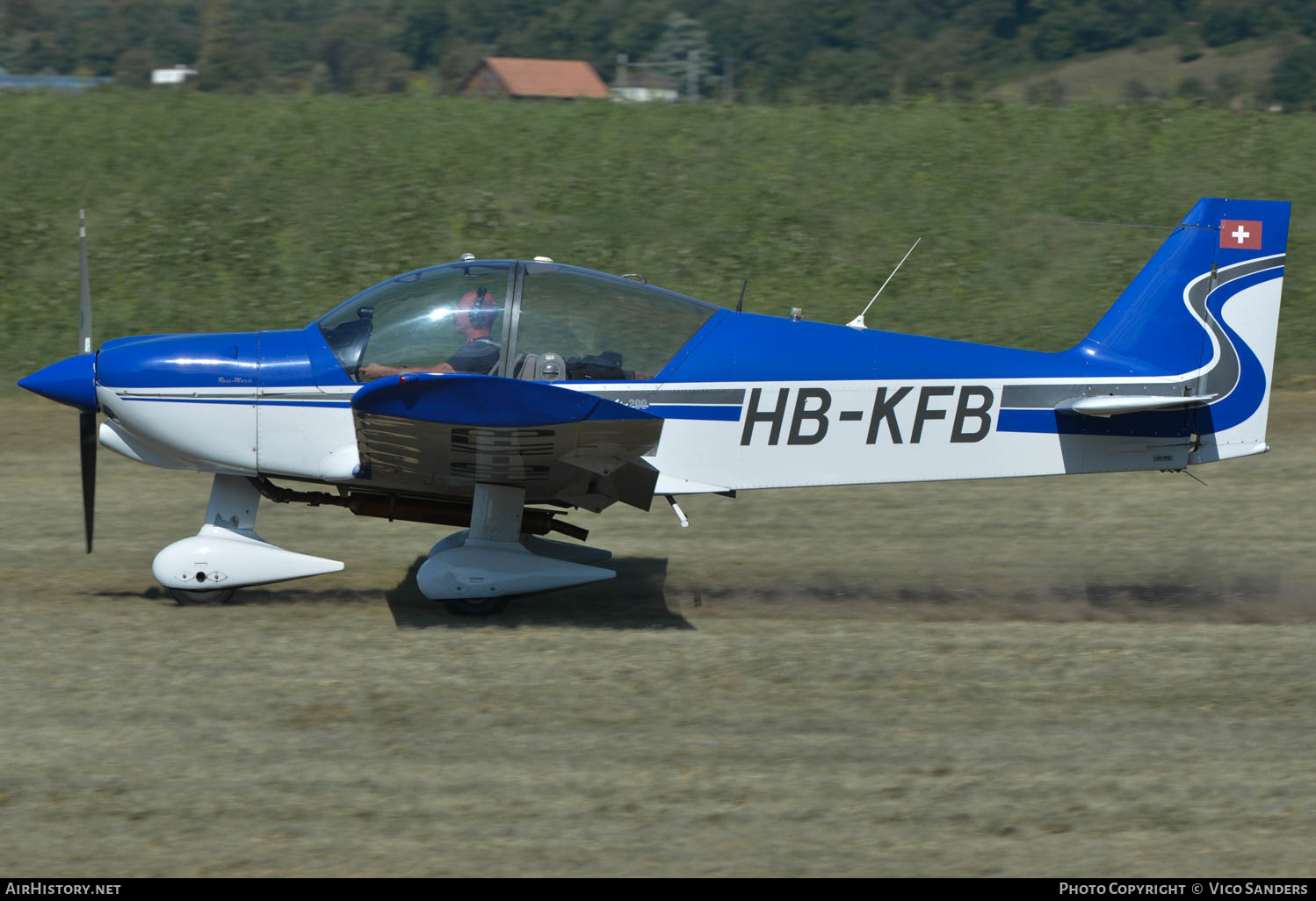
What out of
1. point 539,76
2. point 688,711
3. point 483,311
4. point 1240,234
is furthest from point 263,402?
point 539,76

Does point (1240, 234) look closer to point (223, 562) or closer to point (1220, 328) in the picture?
point (1220, 328)

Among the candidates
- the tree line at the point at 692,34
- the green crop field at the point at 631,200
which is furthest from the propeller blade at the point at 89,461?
the tree line at the point at 692,34

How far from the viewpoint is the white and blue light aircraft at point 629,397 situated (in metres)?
6.79

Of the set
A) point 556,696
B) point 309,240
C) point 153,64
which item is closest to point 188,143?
point 309,240

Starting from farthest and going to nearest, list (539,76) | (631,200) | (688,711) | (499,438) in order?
(539,76)
(631,200)
(499,438)
(688,711)

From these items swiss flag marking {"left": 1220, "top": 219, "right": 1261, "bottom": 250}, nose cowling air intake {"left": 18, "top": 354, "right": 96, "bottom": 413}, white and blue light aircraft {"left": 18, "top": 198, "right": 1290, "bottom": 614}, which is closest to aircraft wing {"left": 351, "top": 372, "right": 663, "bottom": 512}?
white and blue light aircraft {"left": 18, "top": 198, "right": 1290, "bottom": 614}

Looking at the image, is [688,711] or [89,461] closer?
[688,711]

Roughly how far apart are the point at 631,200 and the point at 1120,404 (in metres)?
12.4

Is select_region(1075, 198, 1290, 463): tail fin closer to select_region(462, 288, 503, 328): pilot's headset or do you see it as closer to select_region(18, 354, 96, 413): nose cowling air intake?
select_region(462, 288, 503, 328): pilot's headset

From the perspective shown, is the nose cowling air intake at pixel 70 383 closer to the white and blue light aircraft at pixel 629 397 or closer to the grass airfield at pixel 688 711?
the white and blue light aircraft at pixel 629 397

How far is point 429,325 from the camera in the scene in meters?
6.77

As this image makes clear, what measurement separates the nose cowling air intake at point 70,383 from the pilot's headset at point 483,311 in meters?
1.94

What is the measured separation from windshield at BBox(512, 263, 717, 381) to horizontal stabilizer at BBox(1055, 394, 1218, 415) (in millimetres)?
2035

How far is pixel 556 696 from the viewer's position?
5.85 m
